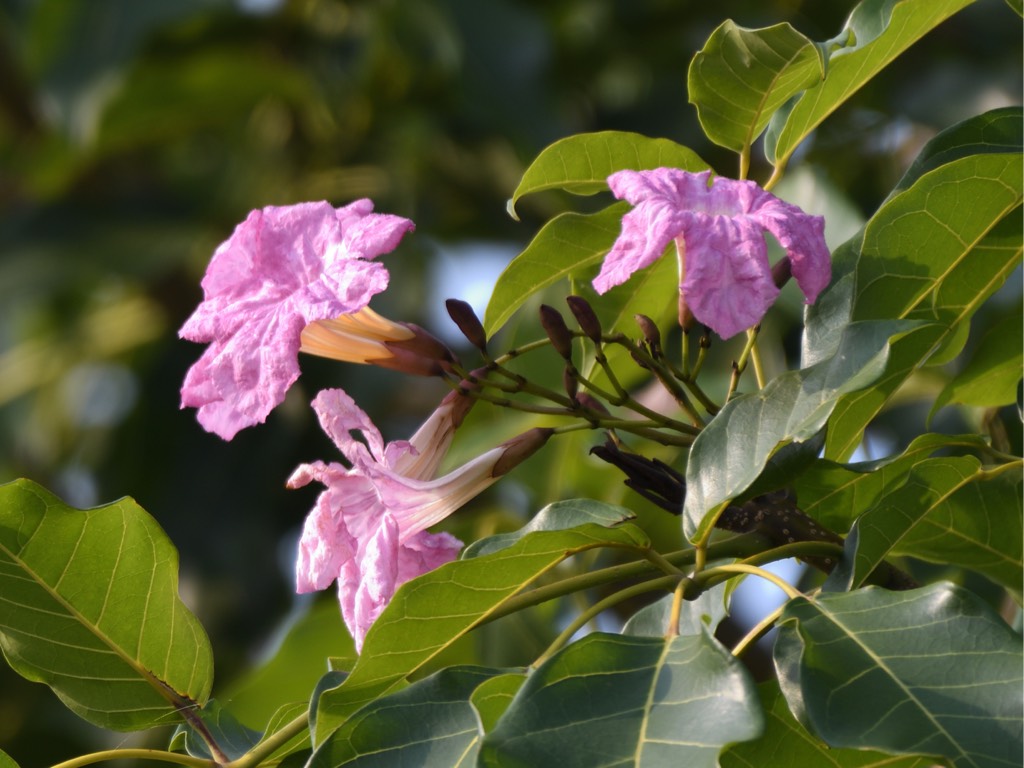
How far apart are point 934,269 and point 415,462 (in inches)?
17.7

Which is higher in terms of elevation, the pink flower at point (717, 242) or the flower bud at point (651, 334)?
the pink flower at point (717, 242)

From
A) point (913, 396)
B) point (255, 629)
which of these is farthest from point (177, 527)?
point (913, 396)

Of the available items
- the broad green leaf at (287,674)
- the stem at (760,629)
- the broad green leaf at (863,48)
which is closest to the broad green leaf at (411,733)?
the stem at (760,629)

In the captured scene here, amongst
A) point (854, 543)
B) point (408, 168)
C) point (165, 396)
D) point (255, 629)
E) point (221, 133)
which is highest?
point (854, 543)

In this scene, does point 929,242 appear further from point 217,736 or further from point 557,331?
point 217,736

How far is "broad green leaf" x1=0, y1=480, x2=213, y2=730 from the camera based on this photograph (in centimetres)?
110

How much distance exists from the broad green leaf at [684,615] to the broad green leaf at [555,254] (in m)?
0.28

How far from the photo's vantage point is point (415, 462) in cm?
118

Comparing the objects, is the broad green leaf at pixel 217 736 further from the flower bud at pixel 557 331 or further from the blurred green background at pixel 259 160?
the blurred green background at pixel 259 160

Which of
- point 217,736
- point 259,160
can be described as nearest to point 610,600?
point 217,736

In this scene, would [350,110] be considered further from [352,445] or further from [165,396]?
[352,445]

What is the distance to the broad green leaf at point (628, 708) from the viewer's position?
78cm

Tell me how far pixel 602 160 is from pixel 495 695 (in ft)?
1.65

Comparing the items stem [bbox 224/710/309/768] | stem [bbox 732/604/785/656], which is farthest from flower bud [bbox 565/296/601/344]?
stem [bbox 224/710/309/768]
